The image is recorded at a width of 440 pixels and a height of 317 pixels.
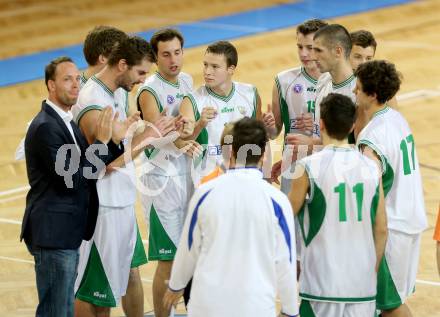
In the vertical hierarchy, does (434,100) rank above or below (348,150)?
above

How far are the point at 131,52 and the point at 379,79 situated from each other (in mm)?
1724

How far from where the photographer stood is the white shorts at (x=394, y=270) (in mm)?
6707

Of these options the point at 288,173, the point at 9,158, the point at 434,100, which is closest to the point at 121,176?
the point at 288,173

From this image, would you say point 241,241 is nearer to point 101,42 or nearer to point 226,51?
point 226,51

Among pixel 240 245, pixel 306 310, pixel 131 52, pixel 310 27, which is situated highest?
pixel 310 27

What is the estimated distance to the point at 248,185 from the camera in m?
5.50

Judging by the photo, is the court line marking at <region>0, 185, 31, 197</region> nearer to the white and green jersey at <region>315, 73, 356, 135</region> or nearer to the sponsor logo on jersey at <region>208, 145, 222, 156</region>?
the sponsor logo on jersey at <region>208, 145, 222, 156</region>

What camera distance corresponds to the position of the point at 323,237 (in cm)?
613

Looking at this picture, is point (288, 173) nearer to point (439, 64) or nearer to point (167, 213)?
point (167, 213)

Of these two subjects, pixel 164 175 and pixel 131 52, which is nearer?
pixel 131 52

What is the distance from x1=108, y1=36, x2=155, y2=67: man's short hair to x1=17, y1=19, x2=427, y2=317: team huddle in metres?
0.01

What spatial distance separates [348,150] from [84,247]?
2.15 meters

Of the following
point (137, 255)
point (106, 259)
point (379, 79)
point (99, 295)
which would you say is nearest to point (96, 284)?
point (99, 295)

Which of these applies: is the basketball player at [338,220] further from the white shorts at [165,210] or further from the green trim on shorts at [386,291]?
the white shorts at [165,210]
